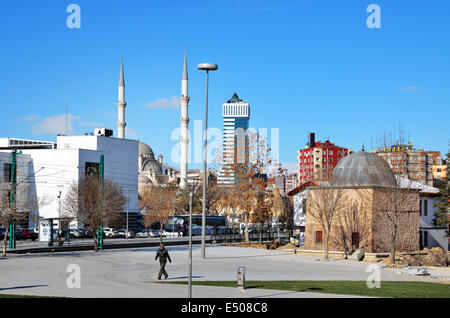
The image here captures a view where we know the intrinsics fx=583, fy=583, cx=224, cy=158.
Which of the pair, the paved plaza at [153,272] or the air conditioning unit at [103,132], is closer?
the paved plaza at [153,272]

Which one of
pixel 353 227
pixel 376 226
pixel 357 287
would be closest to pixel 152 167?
pixel 353 227

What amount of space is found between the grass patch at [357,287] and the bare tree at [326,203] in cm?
1386

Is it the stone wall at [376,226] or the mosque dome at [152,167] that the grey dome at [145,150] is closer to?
the mosque dome at [152,167]

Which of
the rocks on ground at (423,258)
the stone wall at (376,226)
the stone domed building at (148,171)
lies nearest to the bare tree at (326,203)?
the stone wall at (376,226)

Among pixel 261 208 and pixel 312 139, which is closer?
pixel 261 208

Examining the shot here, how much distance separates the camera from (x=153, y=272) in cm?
2884

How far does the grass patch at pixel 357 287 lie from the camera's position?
22.1 meters

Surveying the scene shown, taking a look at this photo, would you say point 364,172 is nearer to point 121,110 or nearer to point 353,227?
point 353,227

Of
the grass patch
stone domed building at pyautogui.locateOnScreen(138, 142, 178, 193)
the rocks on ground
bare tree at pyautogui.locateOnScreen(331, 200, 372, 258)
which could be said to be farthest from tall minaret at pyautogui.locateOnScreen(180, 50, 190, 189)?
the grass patch

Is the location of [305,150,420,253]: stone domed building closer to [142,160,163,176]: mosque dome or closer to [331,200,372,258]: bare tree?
[331,200,372,258]: bare tree

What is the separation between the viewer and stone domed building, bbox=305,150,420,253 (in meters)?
42.7

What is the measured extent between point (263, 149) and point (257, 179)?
3.06 m

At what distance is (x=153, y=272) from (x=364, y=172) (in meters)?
22.5

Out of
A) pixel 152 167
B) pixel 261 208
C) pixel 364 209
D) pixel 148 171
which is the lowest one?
pixel 261 208
